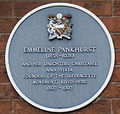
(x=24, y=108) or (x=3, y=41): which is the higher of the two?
(x=3, y=41)

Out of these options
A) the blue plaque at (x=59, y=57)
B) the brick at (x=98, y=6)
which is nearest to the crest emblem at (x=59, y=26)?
the blue plaque at (x=59, y=57)

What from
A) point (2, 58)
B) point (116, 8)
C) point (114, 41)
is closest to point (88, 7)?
point (116, 8)

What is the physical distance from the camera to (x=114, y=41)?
2.89 m

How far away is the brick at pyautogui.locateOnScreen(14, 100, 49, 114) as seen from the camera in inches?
111

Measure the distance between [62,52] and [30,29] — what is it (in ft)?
1.07

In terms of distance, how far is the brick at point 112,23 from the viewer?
115 inches

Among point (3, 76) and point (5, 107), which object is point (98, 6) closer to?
point (3, 76)

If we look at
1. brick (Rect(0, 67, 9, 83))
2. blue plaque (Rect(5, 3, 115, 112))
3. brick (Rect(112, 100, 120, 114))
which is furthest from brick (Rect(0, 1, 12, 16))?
brick (Rect(112, 100, 120, 114))

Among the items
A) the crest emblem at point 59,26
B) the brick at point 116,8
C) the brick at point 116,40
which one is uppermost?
the brick at point 116,8

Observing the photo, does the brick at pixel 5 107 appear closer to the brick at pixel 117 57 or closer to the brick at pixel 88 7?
the brick at pixel 88 7

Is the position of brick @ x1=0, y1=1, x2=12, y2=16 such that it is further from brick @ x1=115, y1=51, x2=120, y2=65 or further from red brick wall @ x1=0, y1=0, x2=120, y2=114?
brick @ x1=115, y1=51, x2=120, y2=65

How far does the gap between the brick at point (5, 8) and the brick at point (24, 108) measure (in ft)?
2.43

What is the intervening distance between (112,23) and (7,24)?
0.88m

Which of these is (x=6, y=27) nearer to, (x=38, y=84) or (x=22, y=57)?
(x=22, y=57)
